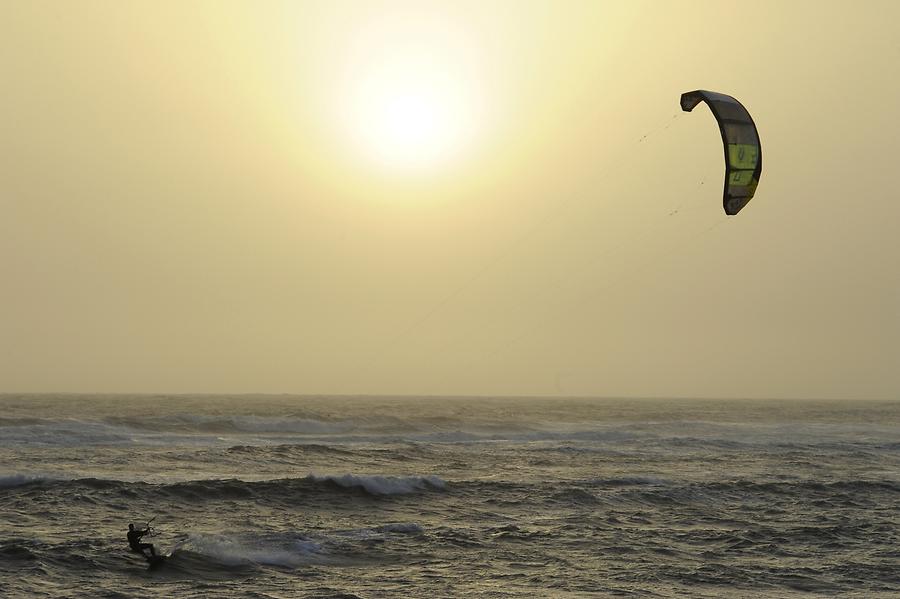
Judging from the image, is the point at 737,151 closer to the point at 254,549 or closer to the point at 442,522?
the point at 442,522

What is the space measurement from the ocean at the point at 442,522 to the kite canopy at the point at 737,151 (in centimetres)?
679

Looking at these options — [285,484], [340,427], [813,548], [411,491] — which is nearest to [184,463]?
[285,484]

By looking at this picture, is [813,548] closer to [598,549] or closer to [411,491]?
[598,549]

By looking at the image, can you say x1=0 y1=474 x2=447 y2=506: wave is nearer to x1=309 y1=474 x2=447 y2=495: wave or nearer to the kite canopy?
x1=309 y1=474 x2=447 y2=495: wave

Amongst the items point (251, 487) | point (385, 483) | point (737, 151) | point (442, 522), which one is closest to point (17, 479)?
point (251, 487)

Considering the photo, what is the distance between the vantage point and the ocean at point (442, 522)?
584 inches

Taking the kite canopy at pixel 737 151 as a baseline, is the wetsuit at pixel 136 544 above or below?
below

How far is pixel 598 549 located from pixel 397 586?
467 cm

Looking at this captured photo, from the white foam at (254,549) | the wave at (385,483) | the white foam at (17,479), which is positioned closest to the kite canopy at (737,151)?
the white foam at (254,549)

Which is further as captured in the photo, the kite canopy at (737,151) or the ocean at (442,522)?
the kite canopy at (737,151)

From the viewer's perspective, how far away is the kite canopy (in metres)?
18.9

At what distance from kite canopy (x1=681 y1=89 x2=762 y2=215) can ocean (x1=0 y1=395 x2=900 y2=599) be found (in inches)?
267

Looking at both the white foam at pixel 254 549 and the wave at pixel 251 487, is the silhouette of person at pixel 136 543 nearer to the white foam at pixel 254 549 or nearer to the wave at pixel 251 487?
the white foam at pixel 254 549

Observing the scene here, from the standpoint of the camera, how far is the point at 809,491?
84.8ft
